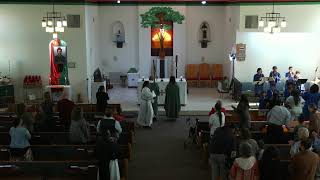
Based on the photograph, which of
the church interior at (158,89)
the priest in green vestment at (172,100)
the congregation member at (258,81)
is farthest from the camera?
the congregation member at (258,81)

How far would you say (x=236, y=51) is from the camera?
64.1ft

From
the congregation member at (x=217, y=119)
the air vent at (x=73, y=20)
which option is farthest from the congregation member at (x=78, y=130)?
the air vent at (x=73, y=20)

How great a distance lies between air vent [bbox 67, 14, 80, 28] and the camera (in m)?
17.9

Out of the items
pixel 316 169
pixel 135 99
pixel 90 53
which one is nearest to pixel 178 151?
pixel 316 169

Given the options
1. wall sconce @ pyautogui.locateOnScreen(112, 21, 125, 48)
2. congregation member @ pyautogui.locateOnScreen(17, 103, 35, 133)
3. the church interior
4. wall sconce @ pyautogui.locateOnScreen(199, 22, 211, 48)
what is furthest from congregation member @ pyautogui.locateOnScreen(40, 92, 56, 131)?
wall sconce @ pyautogui.locateOnScreen(199, 22, 211, 48)

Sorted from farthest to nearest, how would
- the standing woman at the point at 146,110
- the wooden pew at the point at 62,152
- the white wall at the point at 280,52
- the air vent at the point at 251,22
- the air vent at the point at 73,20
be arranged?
the white wall at the point at 280,52 < the air vent at the point at 251,22 < the air vent at the point at 73,20 < the standing woman at the point at 146,110 < the wooden pew at the point at 62,152

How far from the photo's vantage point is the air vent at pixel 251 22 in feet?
62.3

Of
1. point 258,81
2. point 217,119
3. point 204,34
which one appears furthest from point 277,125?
point 204,34

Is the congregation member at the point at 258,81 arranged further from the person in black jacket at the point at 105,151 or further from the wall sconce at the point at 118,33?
the person in black jacket at the point at 105,151

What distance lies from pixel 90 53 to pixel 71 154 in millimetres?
10446

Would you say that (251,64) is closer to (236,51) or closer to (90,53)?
(236,51)

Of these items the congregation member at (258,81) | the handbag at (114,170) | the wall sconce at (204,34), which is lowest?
the handbag at (114,170)

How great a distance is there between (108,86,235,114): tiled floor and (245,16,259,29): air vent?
124 inches

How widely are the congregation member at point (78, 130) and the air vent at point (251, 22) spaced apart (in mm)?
11239
